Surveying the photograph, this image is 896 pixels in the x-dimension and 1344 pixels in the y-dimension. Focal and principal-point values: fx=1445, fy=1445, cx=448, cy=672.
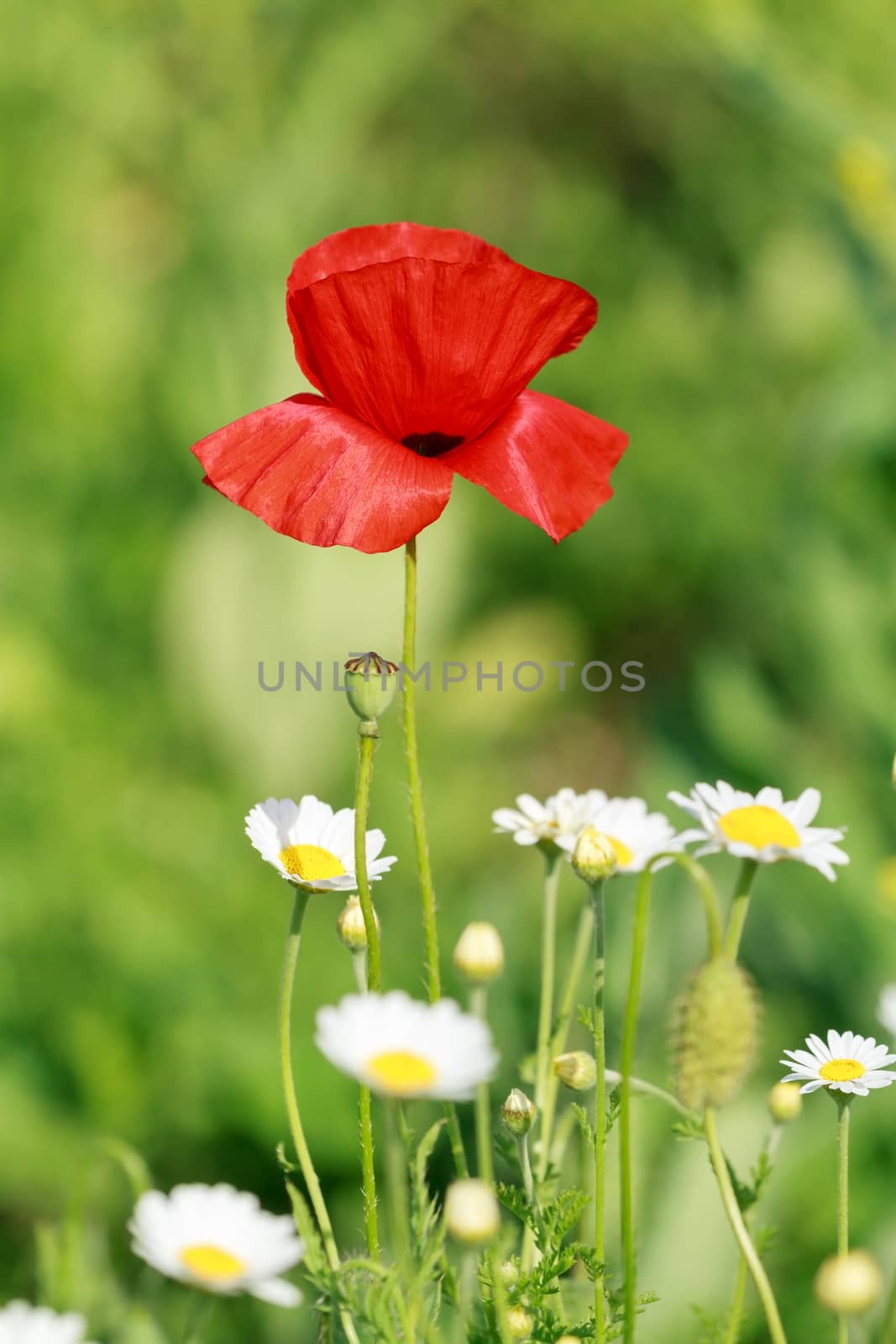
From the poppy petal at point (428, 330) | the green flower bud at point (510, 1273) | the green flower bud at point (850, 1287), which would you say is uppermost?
the poppy petal at point (428, 330)

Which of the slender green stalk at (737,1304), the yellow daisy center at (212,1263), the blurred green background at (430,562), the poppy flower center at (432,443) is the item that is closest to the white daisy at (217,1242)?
the yellow daisy center at (212,1263)

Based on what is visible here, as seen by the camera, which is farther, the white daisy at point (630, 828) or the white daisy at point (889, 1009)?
the white daisy at point (630, 828)

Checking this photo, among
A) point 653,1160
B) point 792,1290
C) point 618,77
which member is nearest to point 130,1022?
point 653,1160

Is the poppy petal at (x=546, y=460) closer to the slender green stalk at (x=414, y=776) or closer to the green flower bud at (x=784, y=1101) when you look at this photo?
the slender green stalk at (x=414, y=776)

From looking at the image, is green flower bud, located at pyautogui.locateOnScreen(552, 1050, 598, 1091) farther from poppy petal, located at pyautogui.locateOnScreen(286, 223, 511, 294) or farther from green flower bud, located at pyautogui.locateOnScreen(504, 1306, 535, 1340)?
poppy petal, located at pyautogui.locateOnScreen(286, 223, 511, 294)

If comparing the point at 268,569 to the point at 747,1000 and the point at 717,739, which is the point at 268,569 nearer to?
the point at 717,739

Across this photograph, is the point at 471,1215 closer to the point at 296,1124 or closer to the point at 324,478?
the point at 296,1124
